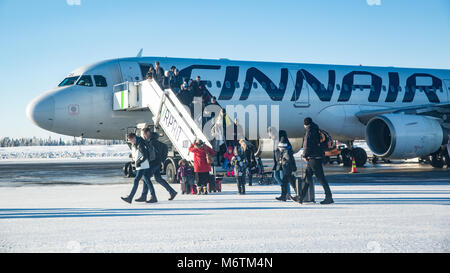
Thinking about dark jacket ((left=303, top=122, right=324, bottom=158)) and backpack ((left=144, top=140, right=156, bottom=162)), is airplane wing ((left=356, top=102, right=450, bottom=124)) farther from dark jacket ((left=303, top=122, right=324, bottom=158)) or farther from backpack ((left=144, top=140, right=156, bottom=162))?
backpack ((left=144, top=140, right=156, bottom=162))

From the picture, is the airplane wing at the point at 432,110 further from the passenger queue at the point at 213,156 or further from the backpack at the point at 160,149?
the backpack at the point at 160,149

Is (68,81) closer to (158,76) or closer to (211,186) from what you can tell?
(158,76)

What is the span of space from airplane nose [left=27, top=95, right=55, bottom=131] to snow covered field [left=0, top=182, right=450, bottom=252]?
18.5 ft

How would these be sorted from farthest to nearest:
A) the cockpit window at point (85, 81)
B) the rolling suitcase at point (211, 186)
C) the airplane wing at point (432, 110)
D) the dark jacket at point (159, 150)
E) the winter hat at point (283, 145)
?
the airplane wing at point (432, 110) < the cockpit window at point (85, 81) < the rolling suitcase at point (211, 186) < the dark jacket at point (159, 150) < the winter hat at point (283, 145)

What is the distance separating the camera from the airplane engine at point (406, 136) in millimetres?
17031

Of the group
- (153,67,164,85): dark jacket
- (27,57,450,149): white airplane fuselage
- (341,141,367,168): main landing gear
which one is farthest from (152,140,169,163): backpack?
(341,141,367,168): main landing gear

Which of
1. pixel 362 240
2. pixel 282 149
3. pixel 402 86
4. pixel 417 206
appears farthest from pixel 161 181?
pixel 402 86

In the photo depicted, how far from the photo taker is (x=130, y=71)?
1789cm

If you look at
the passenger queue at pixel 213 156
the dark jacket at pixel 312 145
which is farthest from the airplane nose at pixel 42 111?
the dark jacket at pixel 312 145

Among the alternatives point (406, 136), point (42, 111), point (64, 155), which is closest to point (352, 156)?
point (406, 136)

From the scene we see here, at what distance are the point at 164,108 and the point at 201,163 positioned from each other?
3.73 metres

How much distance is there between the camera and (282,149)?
1031 centimetres

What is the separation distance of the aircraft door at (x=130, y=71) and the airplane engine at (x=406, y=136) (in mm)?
7999

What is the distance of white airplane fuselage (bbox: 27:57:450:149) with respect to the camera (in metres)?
17.2
